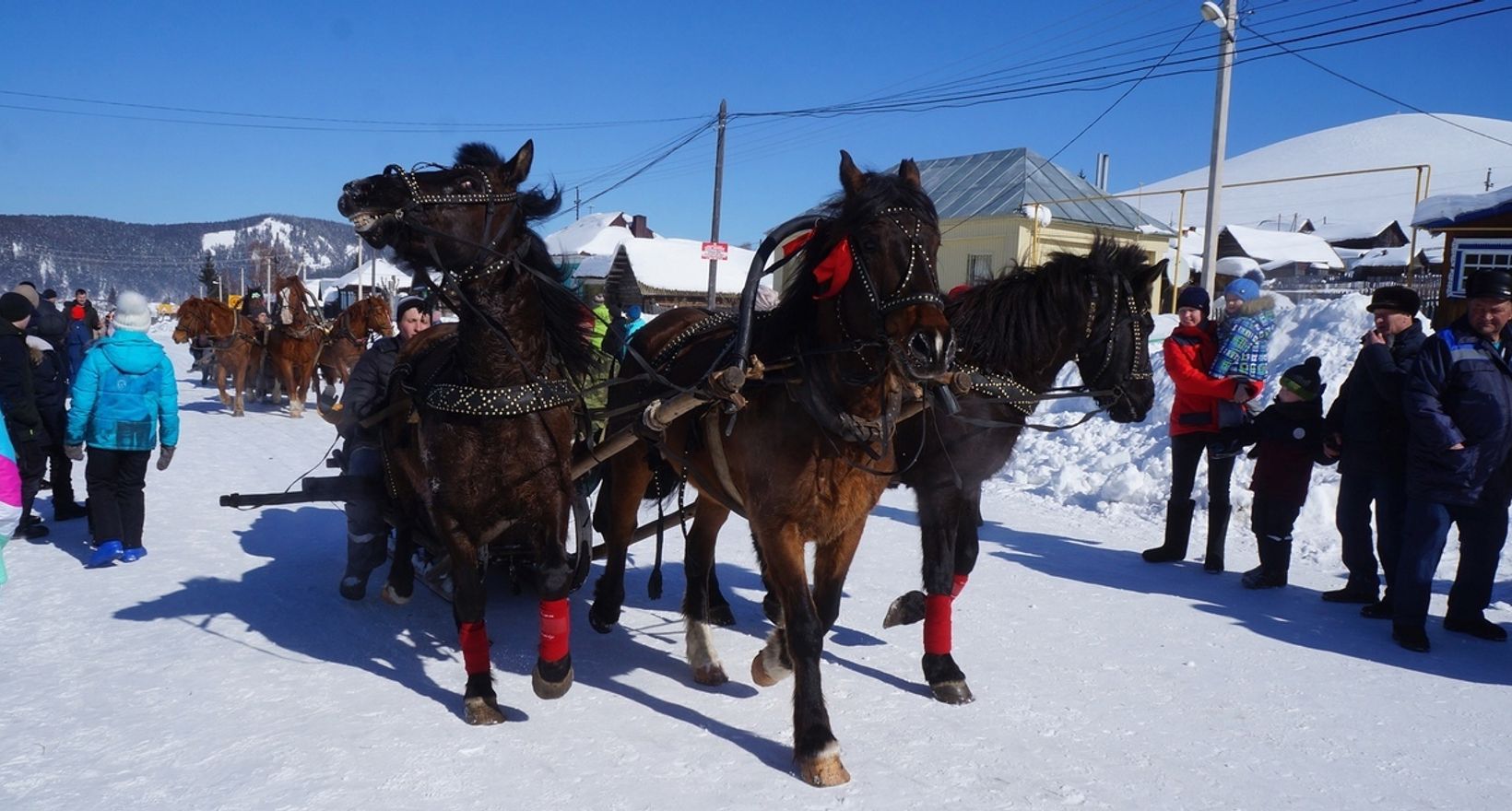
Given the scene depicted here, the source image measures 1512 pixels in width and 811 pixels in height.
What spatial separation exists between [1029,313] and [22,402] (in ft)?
23.5

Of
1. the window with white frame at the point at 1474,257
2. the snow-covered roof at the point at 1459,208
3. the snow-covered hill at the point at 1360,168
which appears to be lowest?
the window with white frame at the point at 1474,257

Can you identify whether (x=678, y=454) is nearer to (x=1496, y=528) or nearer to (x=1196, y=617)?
(x=1196, y=617)

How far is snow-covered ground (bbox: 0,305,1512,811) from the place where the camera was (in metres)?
3.41

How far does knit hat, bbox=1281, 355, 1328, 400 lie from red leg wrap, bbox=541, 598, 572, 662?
193 inches

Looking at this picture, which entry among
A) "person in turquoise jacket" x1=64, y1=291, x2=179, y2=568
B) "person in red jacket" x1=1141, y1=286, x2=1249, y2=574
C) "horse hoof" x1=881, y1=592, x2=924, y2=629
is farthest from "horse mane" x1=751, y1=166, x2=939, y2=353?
"person in turquoise jacket" x1=64, y1=291, x2=179, y2=568

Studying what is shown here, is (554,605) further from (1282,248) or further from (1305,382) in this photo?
(1282,248)

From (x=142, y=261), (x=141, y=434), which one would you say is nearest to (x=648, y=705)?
(x=141, y=434)

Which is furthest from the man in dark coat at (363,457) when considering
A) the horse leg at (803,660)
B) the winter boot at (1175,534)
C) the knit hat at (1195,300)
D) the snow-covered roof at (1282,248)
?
the snow-covered roof at (1282,248)

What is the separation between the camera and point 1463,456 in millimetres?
4875

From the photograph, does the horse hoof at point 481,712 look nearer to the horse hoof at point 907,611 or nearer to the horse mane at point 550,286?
the horse mane at point 550,286

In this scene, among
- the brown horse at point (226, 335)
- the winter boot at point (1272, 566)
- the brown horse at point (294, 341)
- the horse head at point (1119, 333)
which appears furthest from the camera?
the brown horse at point (226, 335)

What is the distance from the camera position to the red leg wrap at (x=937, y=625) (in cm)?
435

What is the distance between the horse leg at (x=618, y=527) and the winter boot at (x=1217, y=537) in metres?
3.97

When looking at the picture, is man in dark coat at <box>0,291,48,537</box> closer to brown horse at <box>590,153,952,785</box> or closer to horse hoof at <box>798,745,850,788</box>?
brown horse at <box>590,153,952,785</box>
